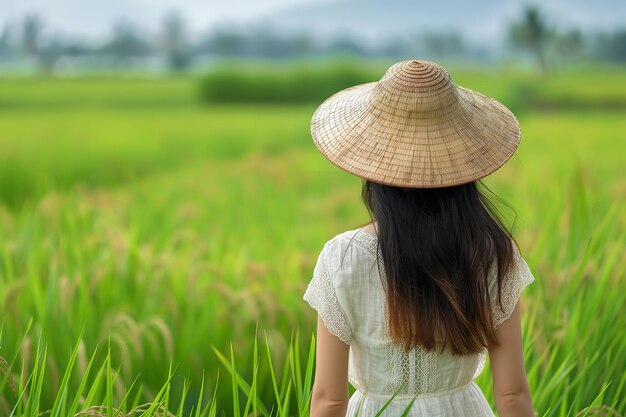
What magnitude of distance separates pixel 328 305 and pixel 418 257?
0.46 ft

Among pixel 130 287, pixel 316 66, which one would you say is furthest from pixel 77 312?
pixel 316 66

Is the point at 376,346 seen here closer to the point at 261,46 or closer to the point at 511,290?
the point at 511,290

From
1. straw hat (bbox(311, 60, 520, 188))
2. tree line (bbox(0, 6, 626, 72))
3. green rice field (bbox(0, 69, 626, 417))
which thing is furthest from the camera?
tree line (bbox(0, 6, 626, 72))

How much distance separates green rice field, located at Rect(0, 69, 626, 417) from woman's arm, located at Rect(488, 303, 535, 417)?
254mm

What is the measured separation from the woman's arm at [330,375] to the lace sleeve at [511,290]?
0.22 metres

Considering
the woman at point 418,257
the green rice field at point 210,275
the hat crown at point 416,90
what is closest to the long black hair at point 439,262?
the woman at point 418,257

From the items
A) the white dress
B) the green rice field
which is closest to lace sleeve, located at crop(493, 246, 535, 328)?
the white dress

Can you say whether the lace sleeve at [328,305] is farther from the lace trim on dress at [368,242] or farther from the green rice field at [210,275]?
the green rice field at [210,275]

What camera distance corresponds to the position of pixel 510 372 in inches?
47.2

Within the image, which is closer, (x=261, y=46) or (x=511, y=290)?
(x=511, y=290)

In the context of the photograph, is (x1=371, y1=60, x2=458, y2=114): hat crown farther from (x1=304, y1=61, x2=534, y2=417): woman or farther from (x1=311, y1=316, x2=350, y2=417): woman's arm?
(x1=311, y1=316, x2=350, y2=417): woman's arm

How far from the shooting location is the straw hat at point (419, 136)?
3.76ft

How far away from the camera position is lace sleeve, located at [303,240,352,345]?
3.83ft

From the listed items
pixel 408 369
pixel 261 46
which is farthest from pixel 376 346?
pixel 261 46
